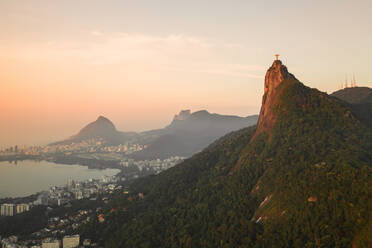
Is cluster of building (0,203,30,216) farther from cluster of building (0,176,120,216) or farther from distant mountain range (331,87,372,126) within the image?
distant mountain range (331,87,372,126)

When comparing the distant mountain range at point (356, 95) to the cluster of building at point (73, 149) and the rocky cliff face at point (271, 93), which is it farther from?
the cluster of building at point (73, 149)

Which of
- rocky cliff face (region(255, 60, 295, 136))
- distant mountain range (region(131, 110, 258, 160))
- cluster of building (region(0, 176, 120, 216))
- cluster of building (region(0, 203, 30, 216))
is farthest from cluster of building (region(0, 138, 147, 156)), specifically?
rocky cliff face (region(255, 60, 295, 136))

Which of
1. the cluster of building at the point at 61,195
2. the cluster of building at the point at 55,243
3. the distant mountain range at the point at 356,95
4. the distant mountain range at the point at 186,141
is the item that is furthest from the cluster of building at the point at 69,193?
the distant mountain range at the point at 186,141

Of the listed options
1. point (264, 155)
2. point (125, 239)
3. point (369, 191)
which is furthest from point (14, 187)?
point (369, 191)

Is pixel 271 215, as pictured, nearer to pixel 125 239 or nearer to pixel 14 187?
pixel 125 239

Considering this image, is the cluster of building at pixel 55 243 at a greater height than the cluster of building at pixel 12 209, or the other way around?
the cluster of building at pixel 55 243
